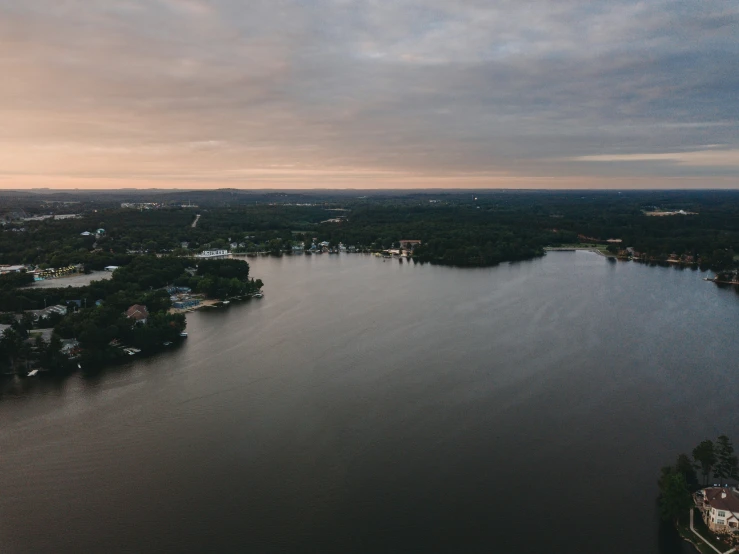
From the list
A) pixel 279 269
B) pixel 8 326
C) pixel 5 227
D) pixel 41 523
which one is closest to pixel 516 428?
pixel 41 523

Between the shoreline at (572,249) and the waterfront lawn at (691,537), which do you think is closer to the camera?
the waterfront lawn at (691,537)

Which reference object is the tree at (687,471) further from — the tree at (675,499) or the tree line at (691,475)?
the tree at (675,499)

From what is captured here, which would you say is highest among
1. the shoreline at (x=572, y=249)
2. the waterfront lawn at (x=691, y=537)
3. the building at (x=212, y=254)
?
the building at (x=212, y=254)

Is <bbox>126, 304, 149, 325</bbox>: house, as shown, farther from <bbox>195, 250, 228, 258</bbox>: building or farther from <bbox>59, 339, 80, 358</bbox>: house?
<bbox>195, 250, 228, 258</bbox>: building

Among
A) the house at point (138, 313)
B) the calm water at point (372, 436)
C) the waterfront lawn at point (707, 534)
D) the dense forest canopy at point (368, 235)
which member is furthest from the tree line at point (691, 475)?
the dense forest canopy at point (368, 235)

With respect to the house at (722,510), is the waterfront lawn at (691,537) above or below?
below

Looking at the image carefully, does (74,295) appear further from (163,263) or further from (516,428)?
(516,428)

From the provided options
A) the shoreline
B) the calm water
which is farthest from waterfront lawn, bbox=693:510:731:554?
the shoreline
